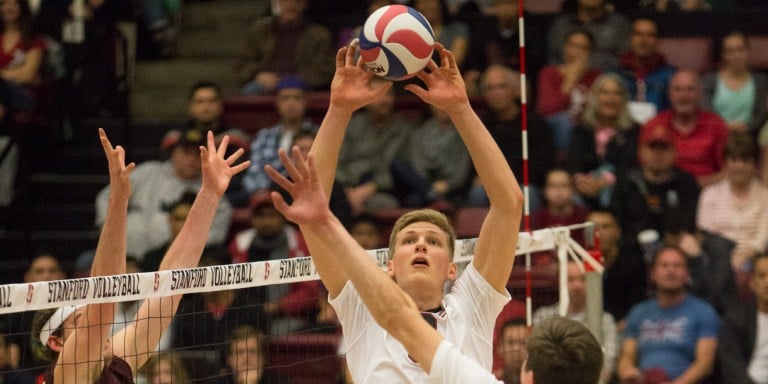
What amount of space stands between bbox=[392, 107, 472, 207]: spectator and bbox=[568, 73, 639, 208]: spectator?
1.00 meters

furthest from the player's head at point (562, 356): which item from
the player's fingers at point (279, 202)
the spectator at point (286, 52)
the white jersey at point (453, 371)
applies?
the spectator at point (286, 52)

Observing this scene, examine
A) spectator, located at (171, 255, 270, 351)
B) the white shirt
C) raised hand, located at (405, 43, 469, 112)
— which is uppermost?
raised hand, located at (405, 43, 469, 112)

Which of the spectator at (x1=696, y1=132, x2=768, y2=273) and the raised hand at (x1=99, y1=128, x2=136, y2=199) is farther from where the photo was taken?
the spectator at (x1=696, y1=132, x2=768, y2=273)

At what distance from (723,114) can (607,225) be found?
6.65 ft

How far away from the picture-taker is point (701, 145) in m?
11.8

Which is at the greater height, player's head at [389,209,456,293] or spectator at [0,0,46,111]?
spectator at [0,0,46,111]

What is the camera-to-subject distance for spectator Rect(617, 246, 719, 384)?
10.4 metres

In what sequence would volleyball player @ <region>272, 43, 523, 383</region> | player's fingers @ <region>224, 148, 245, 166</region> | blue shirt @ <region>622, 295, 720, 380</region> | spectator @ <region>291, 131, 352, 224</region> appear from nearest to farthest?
volleyball player @ <region>272, 43, 523, 383</region> → player's fingers @ <region>224, 148, 245, 166</region> → blue shirt @ <region>622, 295, 720, 380</region> → spectator @ <region>291, 131, 352, 224</region>

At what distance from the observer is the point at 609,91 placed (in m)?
11.8

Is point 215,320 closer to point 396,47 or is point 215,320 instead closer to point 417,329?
point 396,47

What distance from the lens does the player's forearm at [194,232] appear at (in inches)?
Answer: 239

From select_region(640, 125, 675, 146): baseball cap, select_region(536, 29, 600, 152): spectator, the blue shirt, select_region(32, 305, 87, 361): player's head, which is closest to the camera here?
select_region(32, 305, 87, 361): player's head

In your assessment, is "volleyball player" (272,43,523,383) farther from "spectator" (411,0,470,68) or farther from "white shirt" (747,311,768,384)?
"spectator" (411,0,470,68)

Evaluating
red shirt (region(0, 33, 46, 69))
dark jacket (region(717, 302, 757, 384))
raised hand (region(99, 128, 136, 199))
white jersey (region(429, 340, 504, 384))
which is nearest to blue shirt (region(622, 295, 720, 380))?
dark jacket (region(717, 302, 757, 384))
